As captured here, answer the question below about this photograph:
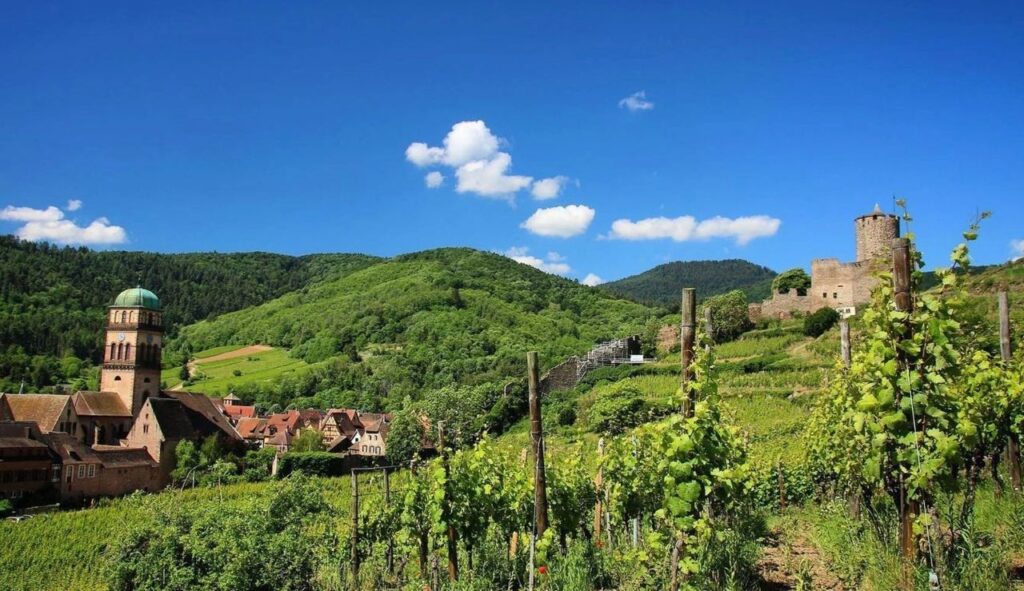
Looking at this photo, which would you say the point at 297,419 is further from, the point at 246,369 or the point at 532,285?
the point at 532,285

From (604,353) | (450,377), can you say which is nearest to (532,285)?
(450,377)

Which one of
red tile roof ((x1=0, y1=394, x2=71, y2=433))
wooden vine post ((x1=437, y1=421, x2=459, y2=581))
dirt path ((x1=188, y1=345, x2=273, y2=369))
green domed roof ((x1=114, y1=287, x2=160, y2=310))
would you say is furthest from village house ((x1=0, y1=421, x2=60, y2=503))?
dirt path ((x1=188, y1=345, x2=273, y2=369))

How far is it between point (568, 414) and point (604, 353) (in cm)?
Result: 1574

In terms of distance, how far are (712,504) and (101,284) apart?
149889 millimetres

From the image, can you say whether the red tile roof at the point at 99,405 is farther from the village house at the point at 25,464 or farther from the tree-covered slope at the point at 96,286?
the tree-covered slope at the point at 96,286

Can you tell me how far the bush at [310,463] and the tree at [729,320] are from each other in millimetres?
29272

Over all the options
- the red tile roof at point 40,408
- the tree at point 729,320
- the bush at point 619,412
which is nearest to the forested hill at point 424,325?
the tree at point 729,320

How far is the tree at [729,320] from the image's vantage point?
158ft

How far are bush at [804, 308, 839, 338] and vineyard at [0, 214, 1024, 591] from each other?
25.2 meters

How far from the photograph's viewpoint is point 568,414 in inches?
1674

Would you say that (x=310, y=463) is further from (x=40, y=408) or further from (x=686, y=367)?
(x=686, y=367)

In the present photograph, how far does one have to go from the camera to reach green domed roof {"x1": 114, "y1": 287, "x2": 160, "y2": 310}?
4609 centimetres

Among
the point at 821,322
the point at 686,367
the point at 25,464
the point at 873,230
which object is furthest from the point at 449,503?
the point at 873,230

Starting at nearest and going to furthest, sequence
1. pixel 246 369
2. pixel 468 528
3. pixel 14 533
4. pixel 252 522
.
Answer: pixel 468 528 < pixel 252 522 < pixel 14 533 < pixel 246 369
